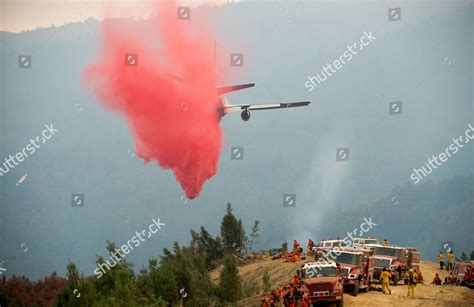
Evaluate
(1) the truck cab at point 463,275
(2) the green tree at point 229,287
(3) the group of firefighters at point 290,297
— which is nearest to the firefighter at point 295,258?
(2) the green tree at point 229,287

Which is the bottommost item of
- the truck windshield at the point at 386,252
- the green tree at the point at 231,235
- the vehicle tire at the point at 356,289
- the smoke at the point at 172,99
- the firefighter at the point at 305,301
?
the green tree at the point at 231,235

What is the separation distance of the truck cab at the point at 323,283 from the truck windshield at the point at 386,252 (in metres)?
9.30

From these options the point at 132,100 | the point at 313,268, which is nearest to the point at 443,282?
the point at 313,268

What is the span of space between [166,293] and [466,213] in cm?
15741

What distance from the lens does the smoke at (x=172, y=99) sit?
55844 mm

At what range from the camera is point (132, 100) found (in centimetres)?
5691

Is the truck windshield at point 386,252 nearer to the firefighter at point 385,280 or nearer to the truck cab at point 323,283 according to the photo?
the firefighter at point 385,280

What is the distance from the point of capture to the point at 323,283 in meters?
30.5

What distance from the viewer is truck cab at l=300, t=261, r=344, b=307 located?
30.4 m

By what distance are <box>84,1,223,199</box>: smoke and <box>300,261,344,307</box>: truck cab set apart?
24.7 metres

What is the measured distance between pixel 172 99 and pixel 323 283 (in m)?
29.4

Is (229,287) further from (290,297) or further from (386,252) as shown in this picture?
(386,252)

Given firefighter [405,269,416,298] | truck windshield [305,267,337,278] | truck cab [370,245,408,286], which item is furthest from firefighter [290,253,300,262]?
truck windshield [305,267,337,278]

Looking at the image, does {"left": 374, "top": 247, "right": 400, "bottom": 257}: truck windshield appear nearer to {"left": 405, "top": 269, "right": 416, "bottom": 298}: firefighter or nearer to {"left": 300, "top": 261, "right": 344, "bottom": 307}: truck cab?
{"left": 405, "top": 269, "right": 416, "bottom": 298}: firefighter
